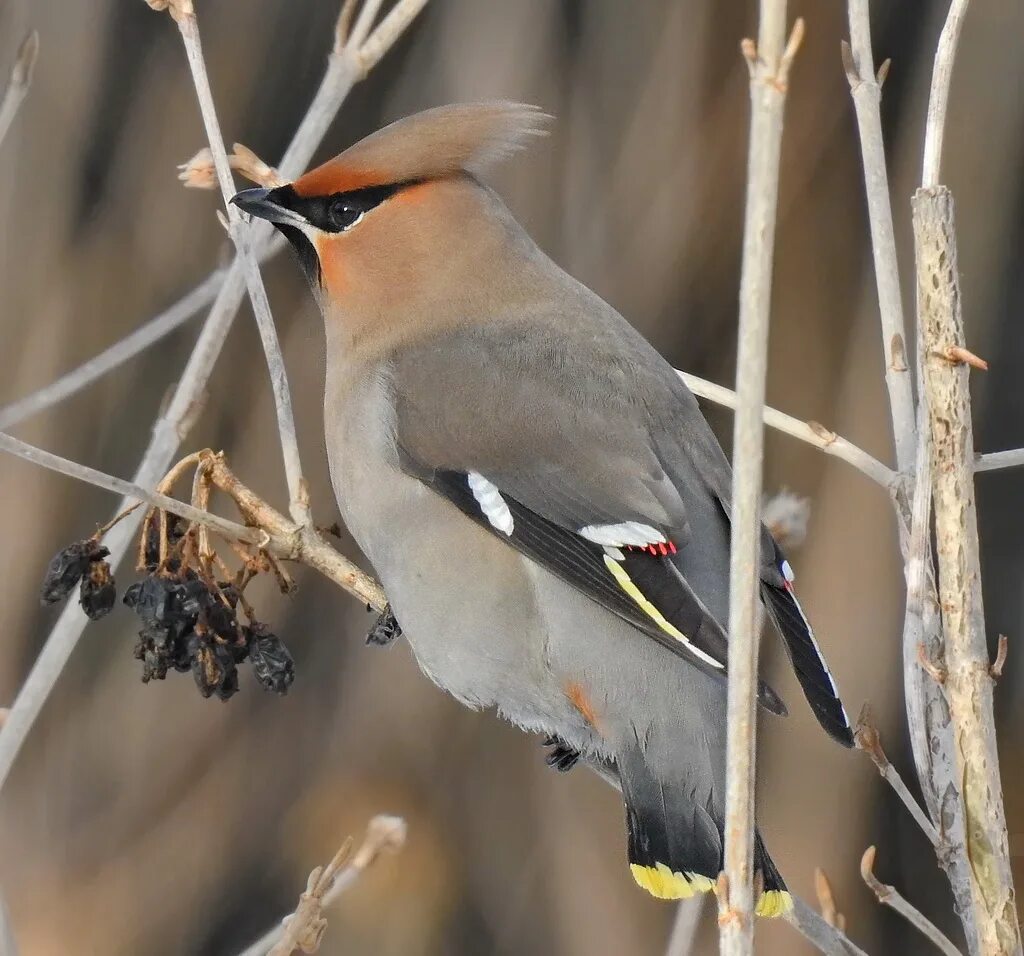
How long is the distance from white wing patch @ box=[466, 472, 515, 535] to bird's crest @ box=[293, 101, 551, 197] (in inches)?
23.4

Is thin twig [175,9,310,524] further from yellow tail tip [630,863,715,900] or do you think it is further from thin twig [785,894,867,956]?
thin twig [785,894,867,956]

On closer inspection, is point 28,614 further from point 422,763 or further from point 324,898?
point 324,898

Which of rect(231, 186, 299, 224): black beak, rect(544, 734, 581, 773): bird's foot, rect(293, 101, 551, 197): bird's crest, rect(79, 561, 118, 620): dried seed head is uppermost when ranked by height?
rect(293, 101, 551, 197): bird's crest

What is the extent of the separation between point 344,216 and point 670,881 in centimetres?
125

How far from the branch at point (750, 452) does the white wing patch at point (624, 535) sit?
593 mm

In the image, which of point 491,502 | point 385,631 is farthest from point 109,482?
point 385,631

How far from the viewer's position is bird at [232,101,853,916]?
2148 mm

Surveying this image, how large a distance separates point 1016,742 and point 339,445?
195 cm

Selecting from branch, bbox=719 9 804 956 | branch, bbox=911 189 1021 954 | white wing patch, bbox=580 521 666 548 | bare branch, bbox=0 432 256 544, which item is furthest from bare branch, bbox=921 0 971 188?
bare branch, bbox=0 432 256 544

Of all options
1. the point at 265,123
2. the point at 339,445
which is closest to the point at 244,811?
the point at 339,445

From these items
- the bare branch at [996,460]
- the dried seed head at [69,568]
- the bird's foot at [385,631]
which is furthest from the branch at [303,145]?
the bare branch at [996,460]

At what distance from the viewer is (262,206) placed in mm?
2590

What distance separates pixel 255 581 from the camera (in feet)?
11.3

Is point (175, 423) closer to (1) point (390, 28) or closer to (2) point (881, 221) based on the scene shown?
(1) point (390, 28)
